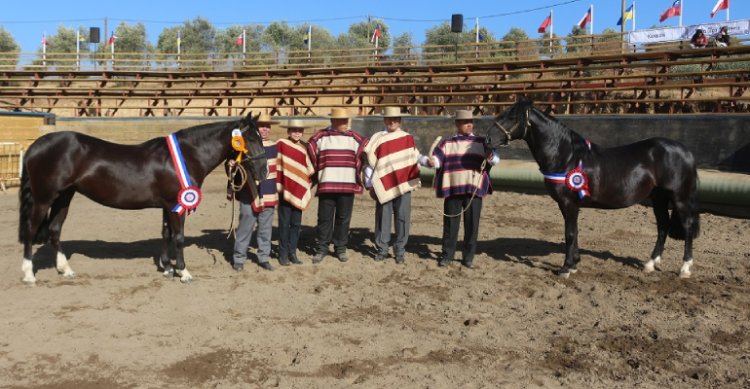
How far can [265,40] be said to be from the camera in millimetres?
62281

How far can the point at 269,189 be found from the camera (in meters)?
7.28

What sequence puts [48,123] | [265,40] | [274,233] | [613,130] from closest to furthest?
[274,233]
[613,130]
[48,123]
[265,40]

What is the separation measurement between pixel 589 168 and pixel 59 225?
6159 millimetres

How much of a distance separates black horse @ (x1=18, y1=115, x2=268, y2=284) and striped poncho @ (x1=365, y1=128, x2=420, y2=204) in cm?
144

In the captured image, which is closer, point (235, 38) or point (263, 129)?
point (263, 129)

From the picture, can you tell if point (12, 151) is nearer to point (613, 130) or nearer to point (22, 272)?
point (22, 272)

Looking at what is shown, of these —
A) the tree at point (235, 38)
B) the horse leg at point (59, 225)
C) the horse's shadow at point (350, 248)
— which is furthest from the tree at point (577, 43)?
the tree at point (235, 38)

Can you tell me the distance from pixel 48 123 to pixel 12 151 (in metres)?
2.81

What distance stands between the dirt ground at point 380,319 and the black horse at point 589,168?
779 mm

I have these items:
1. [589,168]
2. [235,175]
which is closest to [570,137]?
[589,168]

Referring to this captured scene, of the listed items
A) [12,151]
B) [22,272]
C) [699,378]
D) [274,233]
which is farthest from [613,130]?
[12,151]

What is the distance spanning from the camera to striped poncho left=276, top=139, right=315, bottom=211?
24.4 ft

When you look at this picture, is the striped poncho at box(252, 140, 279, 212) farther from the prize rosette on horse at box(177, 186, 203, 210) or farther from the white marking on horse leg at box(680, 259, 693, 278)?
the white marking on horse leg at box(680, 259, 693, 278)

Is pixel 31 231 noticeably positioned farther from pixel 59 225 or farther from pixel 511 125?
pixel 511 125
